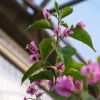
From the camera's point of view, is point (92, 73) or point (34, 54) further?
point (34, 54)

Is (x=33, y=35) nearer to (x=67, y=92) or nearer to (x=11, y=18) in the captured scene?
(x=11, y=18)

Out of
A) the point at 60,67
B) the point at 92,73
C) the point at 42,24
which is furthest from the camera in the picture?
the point at 42,24

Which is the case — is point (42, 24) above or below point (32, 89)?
above

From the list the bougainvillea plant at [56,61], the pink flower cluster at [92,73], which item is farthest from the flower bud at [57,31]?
the pink flower cluster at [92,73]

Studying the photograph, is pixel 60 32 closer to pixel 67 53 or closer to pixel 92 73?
pixel 67 53

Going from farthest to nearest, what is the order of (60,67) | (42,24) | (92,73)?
(42,24) < (60,67) < (92,73)

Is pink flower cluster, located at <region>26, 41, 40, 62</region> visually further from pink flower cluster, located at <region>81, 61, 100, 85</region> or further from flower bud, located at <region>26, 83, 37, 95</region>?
pink flower cluster, located at <region>81, 61, 100, 85</region>

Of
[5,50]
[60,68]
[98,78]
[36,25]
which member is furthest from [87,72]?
[5,50]

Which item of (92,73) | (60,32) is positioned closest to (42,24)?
(60,32)

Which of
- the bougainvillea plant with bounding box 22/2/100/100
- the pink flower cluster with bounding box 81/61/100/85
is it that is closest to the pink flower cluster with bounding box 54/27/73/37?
the bougainvillea plant with bounding box 22/2/100/100
